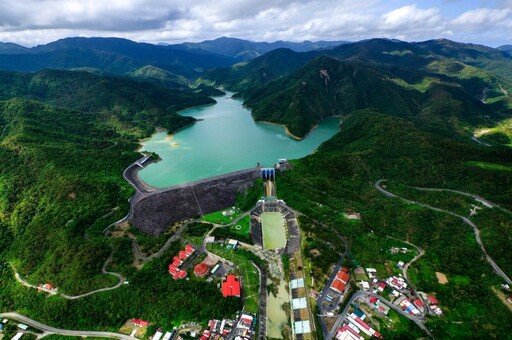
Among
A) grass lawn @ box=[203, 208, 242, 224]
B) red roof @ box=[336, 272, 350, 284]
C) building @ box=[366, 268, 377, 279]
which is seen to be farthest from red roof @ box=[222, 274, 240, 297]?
building @ box=[366, 268, 377, 279]

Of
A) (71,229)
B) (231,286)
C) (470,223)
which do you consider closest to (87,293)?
(71,229)

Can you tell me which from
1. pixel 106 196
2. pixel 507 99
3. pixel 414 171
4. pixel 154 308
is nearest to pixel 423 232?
pixel 414 171

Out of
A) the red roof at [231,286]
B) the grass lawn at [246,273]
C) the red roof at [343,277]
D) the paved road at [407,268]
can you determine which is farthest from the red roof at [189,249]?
the paved road at [407,268]

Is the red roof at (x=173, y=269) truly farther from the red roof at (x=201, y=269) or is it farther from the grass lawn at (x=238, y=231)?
the grass lawn at (x=238, y=231)

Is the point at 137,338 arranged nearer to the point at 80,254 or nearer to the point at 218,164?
the point at 80,254

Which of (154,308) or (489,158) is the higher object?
(489,158)

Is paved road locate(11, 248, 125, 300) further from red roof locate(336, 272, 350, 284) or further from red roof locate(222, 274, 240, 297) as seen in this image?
red roof locate(336, 272, 350, 284)
